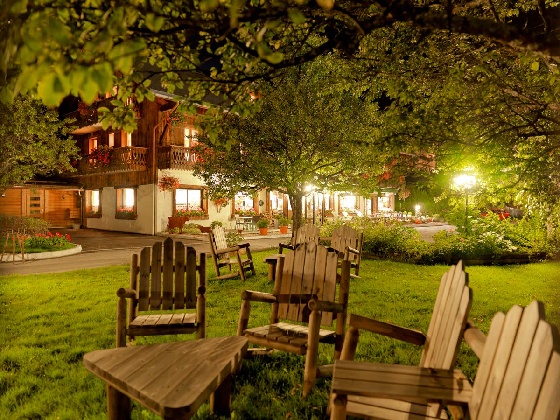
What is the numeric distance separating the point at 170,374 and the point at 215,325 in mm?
3155

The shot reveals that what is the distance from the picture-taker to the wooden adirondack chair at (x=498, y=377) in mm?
1521

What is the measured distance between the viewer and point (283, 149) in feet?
41.6

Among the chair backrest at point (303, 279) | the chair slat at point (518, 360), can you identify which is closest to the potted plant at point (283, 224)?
the chair backrest at point (303, 279)

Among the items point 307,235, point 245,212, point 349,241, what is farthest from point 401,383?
point 245,212

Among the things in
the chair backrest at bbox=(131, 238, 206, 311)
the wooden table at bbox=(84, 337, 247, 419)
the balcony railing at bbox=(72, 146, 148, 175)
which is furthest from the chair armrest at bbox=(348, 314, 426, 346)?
the balcony railing at bbox=(72, 146, 148, 175)

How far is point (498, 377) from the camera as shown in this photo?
1.86 meters

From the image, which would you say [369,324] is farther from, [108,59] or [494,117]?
[494,117]

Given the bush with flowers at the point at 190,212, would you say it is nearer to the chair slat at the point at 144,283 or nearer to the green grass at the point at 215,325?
the green grass at the point at 215,325

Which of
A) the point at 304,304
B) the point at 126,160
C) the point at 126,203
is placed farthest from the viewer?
the point at 126,203

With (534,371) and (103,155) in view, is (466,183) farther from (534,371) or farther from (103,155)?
(103,155)

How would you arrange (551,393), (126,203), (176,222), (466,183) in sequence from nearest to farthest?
(551,393) < (466,183) < (176,222) < (126,203)

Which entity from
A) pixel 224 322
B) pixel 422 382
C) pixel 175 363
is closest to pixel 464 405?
pixel 422 382

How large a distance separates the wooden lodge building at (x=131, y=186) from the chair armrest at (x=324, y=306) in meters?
15.6

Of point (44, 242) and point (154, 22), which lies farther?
point (44, 242)
